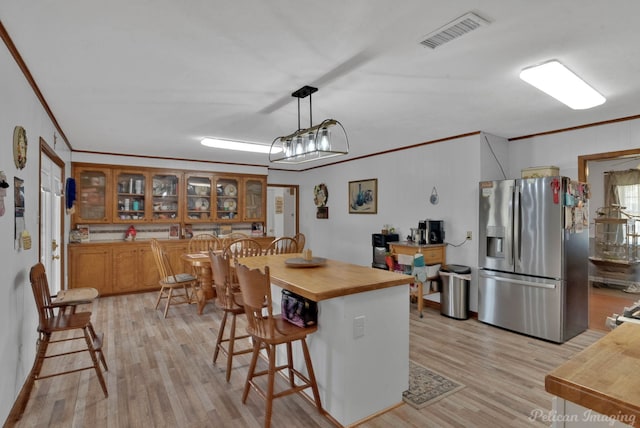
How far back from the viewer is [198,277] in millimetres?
4996

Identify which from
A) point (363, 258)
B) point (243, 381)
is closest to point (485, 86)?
point (243, 381)

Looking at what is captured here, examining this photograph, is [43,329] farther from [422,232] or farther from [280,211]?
[280,211]

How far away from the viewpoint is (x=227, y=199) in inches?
272

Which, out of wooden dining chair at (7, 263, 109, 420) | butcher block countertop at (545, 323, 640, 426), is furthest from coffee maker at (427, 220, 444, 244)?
wooden dining chair at (7, 263, 109, 420)

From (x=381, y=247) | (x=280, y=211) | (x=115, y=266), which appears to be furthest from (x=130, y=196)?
(x=381, y=247)

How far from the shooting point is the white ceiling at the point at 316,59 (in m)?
1.75

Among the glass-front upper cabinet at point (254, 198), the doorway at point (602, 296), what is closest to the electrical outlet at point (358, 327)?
the doorway at point (602, 296)

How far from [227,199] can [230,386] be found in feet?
15.4

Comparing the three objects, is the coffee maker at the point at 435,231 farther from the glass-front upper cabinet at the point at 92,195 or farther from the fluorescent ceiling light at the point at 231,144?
the glass-front upper cabinet at the point at 92,195

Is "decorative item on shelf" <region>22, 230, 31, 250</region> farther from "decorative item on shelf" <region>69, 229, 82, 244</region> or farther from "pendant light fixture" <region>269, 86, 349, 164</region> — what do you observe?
"decorative item on shelf" <region>69, 229, 82, 244</region>

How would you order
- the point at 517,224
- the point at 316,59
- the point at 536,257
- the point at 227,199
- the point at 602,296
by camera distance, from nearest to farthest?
the point at 316,59 → the point at 536,257 → the point at 517,224 → the point at 602,296 → the point at 227,199

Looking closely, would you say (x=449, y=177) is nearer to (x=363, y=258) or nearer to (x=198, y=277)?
(x=363, y=258)

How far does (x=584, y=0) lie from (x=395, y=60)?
994 mm

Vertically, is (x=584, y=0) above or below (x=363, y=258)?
above
